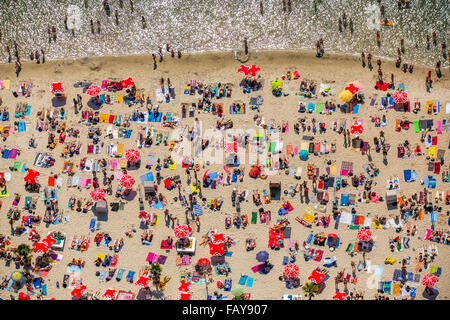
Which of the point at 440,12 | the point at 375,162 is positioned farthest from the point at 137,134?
the point at 440,12

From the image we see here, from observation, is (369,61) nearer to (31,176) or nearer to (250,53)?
(250,53)

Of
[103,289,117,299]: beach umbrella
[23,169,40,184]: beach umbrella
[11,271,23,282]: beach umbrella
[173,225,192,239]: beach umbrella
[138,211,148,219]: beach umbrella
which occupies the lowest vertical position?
[103,289,117,299]: beach umbrella

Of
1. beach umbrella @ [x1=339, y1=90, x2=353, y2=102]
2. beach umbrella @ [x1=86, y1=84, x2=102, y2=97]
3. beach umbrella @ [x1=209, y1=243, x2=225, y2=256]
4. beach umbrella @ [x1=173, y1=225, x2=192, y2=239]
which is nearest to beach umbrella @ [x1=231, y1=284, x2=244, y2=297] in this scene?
beach umbrella @ [x1=209, y1=243, x2=225, y2=256]

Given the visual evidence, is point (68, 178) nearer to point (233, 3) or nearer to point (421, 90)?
point (233, 3)

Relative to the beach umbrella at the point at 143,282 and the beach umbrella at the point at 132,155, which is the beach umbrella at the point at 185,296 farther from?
the beach umbrella at the point at 132,155

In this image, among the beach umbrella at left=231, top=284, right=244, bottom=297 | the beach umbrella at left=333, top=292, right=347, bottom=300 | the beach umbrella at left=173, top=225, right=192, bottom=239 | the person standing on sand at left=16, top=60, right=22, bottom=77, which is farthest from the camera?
the person standing on sand at left=16, top=60, right=22, bottom=77

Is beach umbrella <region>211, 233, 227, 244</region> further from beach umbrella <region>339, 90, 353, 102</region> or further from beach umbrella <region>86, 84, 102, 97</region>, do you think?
beach umbrella <region>86, 84, 102, 97</region>
